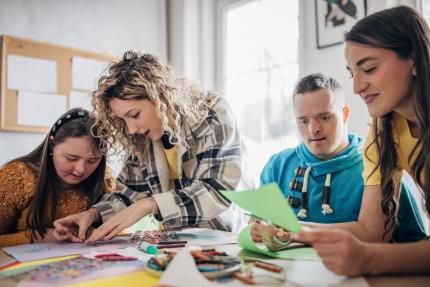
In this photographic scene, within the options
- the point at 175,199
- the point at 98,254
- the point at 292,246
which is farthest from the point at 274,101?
the point at 98,254

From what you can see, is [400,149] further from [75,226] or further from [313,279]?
[75,226]

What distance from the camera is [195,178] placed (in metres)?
1.29

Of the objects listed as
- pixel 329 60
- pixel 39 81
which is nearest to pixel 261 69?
pixel 329 60

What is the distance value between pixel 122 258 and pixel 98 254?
0.25 feet

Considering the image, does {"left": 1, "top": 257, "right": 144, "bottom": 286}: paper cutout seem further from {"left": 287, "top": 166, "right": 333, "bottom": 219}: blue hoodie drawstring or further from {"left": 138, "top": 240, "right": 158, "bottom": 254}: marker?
{"left": 287, "top": 166, "right": 333, "bottom": 219}: blue hoodie drawstring

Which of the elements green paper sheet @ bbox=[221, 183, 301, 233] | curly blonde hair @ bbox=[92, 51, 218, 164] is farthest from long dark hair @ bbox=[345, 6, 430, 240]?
curly blonde hair @ bbox=[92, 51, 218, 164]

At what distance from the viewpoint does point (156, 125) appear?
131cm

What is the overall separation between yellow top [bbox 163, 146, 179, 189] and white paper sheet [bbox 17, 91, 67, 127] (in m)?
1.22

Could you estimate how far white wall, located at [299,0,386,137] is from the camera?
180 centimetres

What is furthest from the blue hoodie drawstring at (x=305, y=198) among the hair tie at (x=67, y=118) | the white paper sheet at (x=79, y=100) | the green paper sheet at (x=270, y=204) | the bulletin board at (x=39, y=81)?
the white paper sheet at (x=79, y=100)

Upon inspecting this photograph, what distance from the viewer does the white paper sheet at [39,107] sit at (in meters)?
2.22

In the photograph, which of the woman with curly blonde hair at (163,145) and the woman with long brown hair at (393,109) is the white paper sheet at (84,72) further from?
the woman with long brown hair at (393,109)

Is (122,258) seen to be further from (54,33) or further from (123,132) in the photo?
(54,33)

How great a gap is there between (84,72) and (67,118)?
107 centimetres
